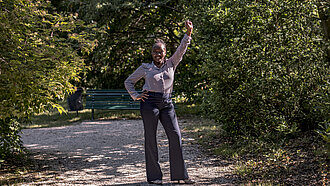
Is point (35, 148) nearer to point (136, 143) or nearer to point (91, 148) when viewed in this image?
point (91, 148)

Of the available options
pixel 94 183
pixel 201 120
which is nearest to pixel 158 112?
pixel 94 183

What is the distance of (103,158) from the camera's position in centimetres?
820

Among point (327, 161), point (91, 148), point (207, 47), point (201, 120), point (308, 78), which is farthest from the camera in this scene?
point (201, 120)

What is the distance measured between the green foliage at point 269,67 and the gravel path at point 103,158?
1.11 m

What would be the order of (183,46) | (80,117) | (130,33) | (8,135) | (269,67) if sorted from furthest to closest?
(130,33) < (80,117) < (8,135) < (269,67) < (183,46)

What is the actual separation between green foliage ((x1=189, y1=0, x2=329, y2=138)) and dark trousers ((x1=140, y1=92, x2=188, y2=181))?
229 centimetres

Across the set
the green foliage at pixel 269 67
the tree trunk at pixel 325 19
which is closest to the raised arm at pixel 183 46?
the green foliage at pixel 269 67

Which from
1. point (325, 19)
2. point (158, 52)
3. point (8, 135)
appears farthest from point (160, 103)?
point (325, 19)

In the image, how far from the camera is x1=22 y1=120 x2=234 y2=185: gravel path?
21.1ft

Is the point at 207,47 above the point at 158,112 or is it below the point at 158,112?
above

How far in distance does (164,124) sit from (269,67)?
2552mm

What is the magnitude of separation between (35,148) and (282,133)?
5.72 meters

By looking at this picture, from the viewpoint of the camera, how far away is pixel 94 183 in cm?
622

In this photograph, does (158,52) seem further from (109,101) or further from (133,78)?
(109,101)
